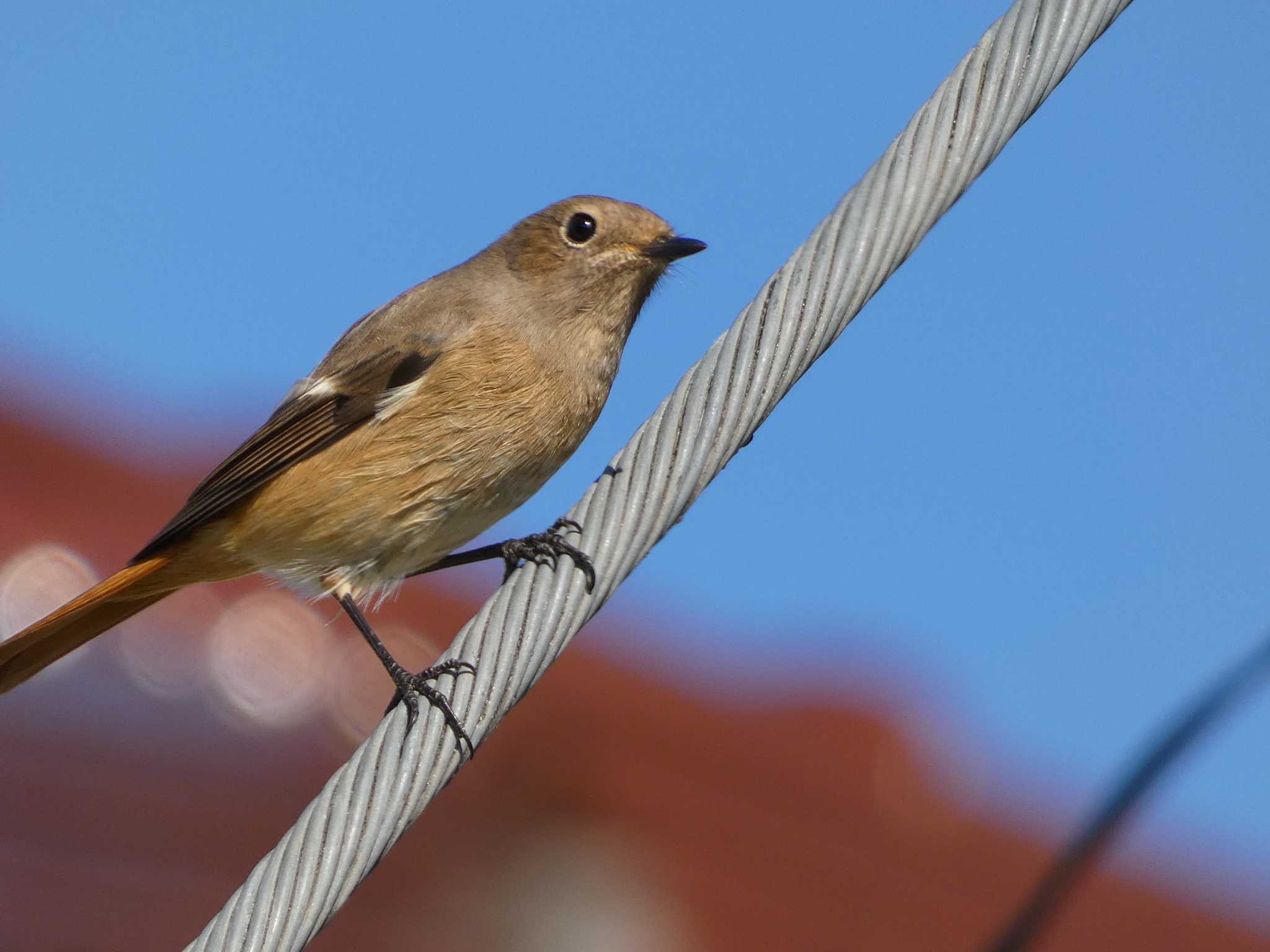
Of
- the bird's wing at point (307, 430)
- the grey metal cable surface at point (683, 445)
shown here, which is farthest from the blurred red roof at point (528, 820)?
the grey metal cable surface at point (683, 445)

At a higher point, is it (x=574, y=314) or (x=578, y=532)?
(x=574, y=314)

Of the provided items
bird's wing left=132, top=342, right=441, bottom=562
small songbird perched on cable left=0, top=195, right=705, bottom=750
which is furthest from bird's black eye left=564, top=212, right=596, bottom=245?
bird's wing left=132, top=342, right=441, bottom=562

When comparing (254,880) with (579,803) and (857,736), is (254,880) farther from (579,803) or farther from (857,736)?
(857,736)

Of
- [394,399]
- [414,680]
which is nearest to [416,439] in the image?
[394,399]

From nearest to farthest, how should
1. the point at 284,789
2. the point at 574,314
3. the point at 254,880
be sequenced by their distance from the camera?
the point at 254,880
the point at 574,314
the point at 284,789

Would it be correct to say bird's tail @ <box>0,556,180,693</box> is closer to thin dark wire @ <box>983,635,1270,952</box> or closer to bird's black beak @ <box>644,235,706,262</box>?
bird's black beak @ <box>644,235,706,262</box>

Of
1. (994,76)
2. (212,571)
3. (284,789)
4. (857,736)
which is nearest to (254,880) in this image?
(994,76)

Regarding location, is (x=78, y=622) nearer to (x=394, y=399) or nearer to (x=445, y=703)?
(x=394, y=399)
